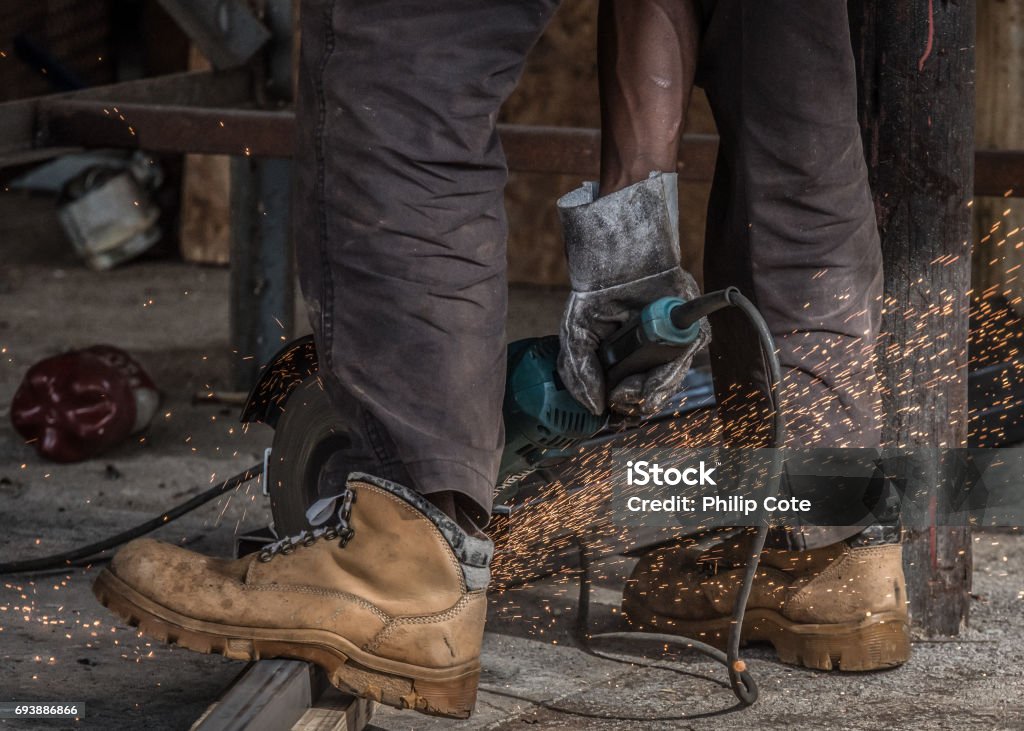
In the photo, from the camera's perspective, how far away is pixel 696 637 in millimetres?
2162

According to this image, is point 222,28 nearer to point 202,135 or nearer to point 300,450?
point 202,135

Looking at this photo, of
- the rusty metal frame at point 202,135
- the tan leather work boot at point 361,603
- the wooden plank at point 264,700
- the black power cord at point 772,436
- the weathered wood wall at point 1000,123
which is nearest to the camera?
the wooden plank at point 264,700

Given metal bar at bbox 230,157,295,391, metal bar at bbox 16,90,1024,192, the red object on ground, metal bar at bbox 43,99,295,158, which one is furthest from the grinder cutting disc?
metal bar at bbox 230,157,295,391

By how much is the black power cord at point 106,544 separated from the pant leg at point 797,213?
839 millimetres

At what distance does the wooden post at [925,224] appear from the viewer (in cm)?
210

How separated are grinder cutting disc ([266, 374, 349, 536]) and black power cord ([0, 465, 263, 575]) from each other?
0.18 metres

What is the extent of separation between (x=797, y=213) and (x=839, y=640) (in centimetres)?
59

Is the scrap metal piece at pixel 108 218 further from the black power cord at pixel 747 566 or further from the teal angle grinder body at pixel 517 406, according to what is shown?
the teal angle grinder body at pixel 517 406

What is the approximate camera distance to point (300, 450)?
2.10 metres

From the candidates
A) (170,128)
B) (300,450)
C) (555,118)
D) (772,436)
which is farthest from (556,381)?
(555,118)

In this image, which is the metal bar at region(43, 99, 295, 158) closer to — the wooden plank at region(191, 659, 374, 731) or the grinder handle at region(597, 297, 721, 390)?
the grinder handle at region(597, 297, 721, 390)

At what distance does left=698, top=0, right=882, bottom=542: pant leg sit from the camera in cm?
192

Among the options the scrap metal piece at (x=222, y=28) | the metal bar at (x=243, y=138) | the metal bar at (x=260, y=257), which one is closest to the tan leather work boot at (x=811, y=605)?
the metal bar at (x=243, y=138)

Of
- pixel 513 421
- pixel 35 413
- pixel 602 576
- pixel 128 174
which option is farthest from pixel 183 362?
pixel 513 421
